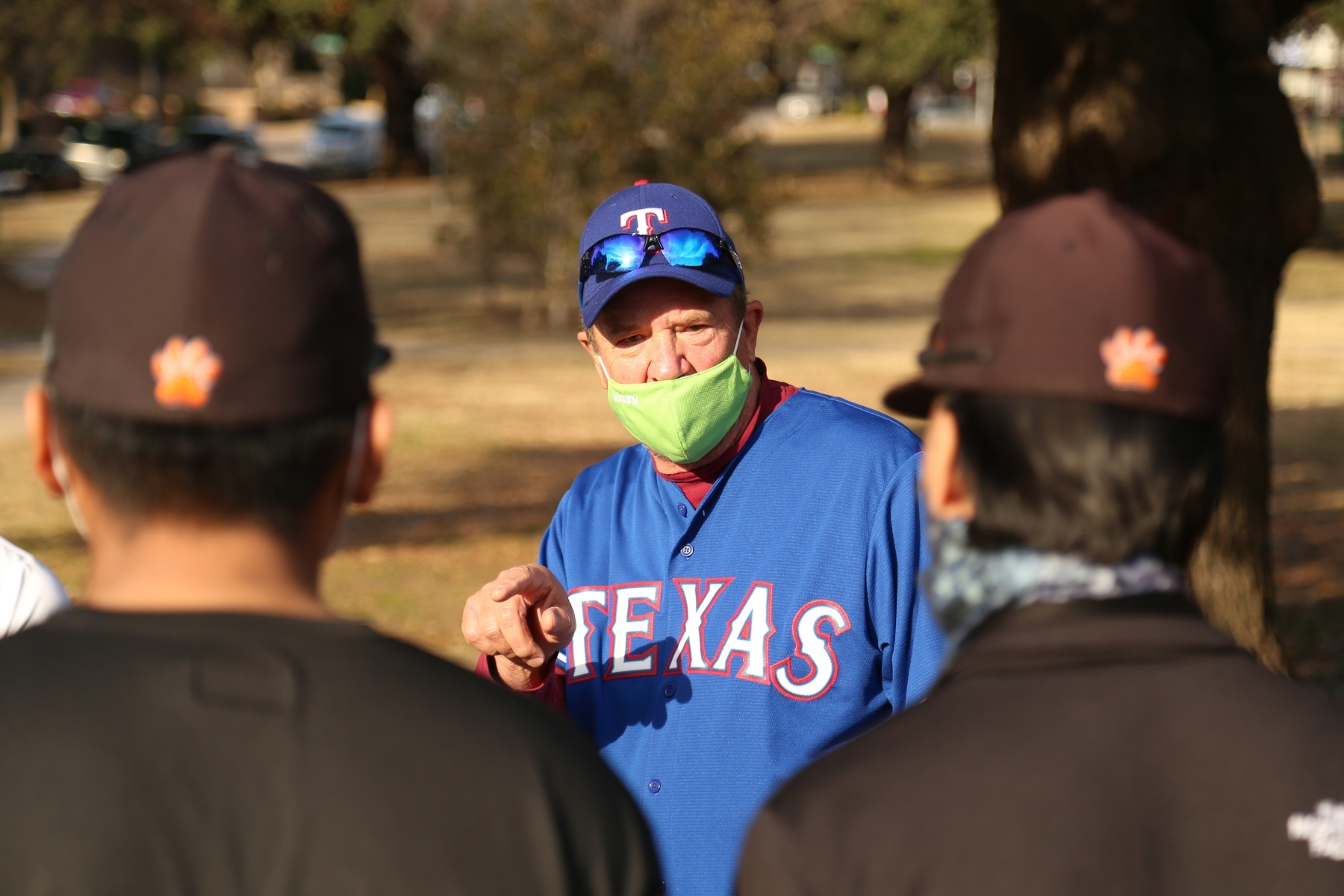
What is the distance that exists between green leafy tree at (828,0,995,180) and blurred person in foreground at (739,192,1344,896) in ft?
113

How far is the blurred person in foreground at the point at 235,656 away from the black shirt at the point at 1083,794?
220mm

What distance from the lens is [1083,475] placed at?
63.2 inches

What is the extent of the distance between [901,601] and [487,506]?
8.24m

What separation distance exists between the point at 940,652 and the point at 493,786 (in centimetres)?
127

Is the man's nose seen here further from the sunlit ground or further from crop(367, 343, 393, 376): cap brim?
the sunlit ground

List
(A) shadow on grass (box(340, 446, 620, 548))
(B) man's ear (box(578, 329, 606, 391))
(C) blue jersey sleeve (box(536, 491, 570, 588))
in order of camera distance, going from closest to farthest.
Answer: (C) blue jersey sleeve (box(536, 491, 570, 588)), (B) man's ear (box(578, 329, 606, 391)), (A) shadow on grass (box(340, 446, 620, 548))

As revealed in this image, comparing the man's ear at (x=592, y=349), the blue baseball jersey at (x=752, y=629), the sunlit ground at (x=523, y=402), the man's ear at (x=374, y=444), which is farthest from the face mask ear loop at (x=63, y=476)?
the sunlit ground at (x=523, y=402)

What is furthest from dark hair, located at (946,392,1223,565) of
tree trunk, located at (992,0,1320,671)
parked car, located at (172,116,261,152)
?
parked car, located at (172,116,261,152)

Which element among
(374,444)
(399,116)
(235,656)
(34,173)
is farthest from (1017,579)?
(399,116)

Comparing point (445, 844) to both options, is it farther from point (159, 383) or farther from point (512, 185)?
point (512, 185)

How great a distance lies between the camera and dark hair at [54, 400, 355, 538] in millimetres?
1517

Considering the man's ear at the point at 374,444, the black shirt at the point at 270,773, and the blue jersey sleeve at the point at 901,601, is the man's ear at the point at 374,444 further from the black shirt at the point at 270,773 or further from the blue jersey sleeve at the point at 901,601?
the blue jersey sleeve at the point at 901,601

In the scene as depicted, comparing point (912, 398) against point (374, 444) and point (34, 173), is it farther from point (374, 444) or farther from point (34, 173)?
point (34, 173)

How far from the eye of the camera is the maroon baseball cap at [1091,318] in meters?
1.60
